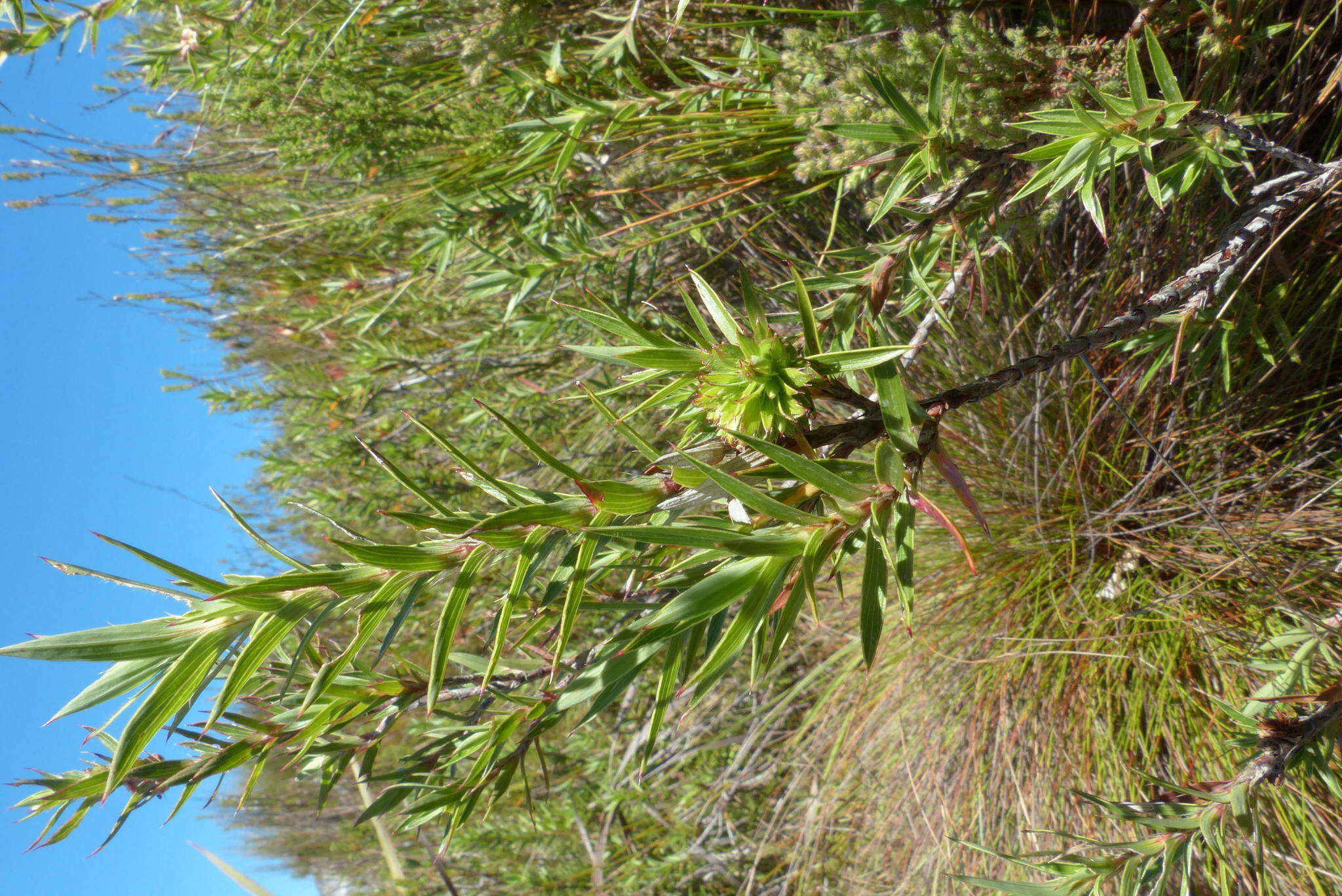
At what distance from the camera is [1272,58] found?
3.81 ft

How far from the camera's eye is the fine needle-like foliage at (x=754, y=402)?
563 millimetres

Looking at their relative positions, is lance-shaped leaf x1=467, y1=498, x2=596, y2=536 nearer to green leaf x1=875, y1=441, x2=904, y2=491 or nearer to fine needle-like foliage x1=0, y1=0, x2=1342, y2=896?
fine needle-like foliage x1=0, y1=0, x2=1342, y2=896

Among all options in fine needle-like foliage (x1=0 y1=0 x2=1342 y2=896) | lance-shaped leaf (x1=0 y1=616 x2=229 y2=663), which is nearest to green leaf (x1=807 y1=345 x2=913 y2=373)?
fine needle-like foliage (x1=0 y1=0 x2=1342 y2=896)

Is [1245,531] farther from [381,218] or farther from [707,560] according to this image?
[381,218]

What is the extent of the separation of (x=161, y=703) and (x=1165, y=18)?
132cm

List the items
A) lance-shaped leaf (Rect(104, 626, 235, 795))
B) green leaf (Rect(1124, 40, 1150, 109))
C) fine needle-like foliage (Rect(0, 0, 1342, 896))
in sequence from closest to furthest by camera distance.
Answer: lance-shaped leaf (Rect(104, 626, 235, 795))
fine needle-like foliage (Rect(0, 0, 1342, 896))
green leaf (Rect(1124, 40, 1150, 109))

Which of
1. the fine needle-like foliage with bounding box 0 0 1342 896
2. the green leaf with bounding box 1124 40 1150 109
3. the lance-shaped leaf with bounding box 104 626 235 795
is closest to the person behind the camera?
the lance-shaped leaf with bounding box 104 626 235 795

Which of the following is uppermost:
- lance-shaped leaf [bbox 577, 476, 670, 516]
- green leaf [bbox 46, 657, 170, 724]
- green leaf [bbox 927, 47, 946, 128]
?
green leaf [bbox 927, 47, 946, 128]

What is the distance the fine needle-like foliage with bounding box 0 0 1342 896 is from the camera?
56 centimetres

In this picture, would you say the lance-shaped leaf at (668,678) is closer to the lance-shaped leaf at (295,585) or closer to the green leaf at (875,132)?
the lance-shaped leaf at (295,585)

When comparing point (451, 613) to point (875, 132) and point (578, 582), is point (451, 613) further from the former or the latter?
point (875, 132)

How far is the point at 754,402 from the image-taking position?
0.58 meters

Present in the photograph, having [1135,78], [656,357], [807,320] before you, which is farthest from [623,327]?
[1135,78]

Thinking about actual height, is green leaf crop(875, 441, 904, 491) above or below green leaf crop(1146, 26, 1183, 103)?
below
